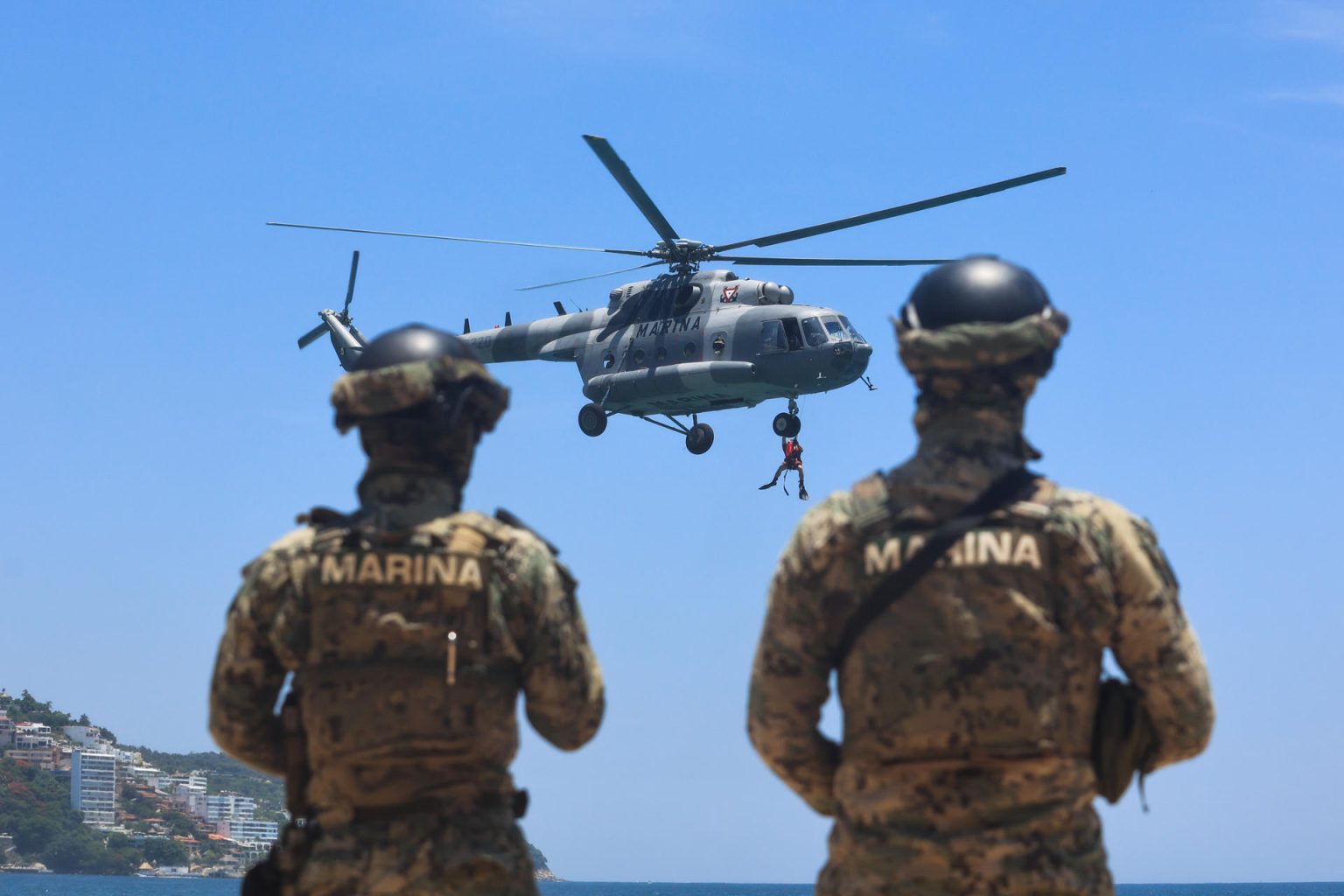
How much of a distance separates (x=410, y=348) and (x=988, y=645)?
1853mm

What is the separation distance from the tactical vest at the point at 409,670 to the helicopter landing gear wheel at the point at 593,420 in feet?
122

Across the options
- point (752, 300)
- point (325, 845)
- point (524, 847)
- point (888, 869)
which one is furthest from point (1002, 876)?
point (752, 300)

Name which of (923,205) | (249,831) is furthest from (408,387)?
(249,831)

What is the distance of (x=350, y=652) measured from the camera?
18.3 ft

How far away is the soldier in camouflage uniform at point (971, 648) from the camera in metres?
4.96

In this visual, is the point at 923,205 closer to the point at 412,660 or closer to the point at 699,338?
the point at 699,338

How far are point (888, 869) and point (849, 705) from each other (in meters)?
Answer: 0.41

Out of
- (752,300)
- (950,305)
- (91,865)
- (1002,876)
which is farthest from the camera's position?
(91,865)

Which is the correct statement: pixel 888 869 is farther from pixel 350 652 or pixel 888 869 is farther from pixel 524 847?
pixel 350 652

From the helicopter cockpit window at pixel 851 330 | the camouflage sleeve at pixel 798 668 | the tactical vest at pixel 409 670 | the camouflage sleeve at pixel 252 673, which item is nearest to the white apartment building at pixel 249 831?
the helicopter cockpit window at pixel 851 330

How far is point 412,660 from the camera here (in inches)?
219

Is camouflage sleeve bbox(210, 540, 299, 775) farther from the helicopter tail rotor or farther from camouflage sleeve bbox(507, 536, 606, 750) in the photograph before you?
the helicopter tail rotor

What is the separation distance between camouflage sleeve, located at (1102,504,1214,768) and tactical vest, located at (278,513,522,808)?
161 cm

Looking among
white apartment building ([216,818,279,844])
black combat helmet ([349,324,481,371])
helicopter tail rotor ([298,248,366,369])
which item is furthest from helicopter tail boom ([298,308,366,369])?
white apartment building ([216,818,279,844])
